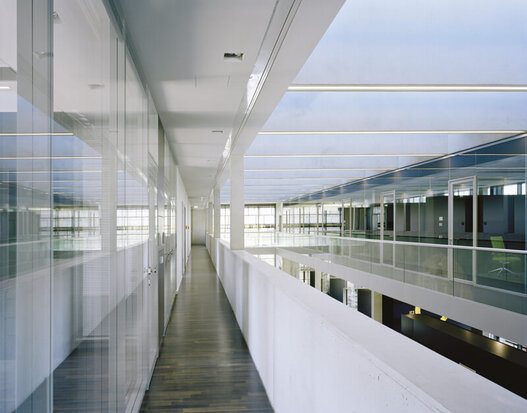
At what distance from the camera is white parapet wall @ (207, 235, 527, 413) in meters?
1.21

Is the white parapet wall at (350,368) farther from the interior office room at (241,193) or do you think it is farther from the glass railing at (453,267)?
the glass railing at (453,267)

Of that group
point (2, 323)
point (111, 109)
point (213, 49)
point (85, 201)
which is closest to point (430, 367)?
point (2, 323)

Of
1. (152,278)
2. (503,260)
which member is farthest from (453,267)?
(152,278)

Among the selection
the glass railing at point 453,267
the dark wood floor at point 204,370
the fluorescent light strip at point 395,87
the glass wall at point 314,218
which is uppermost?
the fluorescent light strip at point 395,87

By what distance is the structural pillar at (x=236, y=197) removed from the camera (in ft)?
25.7

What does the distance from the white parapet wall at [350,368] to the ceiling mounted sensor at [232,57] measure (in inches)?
80.4

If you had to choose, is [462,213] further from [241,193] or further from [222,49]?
[222,49]

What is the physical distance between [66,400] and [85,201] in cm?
92

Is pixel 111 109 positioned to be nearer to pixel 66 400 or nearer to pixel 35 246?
pixel 35 246

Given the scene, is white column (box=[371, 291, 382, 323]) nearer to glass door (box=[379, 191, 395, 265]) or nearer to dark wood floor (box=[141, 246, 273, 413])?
glass door (box=[379, 191, 395, 265])

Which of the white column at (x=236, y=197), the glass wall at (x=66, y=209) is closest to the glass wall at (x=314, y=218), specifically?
the white column at (x=236, y=197)

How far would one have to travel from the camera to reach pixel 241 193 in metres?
7.89

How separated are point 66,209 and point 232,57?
2358 millimetres

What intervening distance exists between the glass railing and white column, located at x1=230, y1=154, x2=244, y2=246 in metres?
3.97
